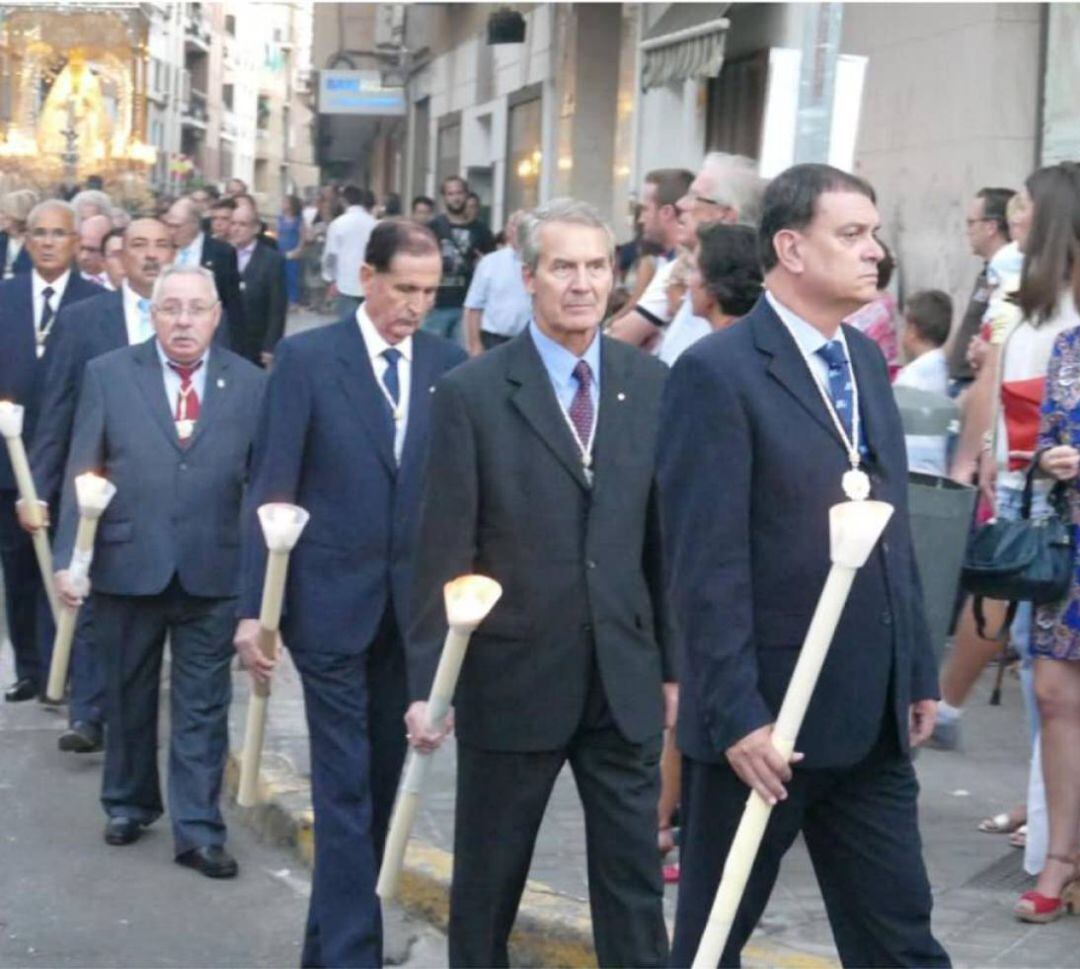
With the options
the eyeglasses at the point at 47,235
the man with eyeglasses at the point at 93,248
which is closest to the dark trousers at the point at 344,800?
the eyeglasses at the point at 47,235

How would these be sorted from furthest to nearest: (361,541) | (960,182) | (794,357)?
(960,182)
(361,541)
(794,357)

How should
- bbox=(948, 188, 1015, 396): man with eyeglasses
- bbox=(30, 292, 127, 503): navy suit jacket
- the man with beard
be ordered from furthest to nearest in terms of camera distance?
the man with beard → bbox=(948, 188, 1015, 396): man with eyeglasses → bbox=(30, 292, 127, 503): navy suit jacket

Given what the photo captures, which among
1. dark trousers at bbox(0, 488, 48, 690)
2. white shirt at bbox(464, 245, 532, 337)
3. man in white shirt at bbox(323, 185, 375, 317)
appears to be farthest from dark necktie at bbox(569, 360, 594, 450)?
man in white shirt at bbox(323, 185, 375, 317)

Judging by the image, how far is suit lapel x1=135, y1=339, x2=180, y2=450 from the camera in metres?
7.30

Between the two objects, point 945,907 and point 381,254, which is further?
point 945,907

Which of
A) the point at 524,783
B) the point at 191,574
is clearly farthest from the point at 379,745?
the point at 191,574

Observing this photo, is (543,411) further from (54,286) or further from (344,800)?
(54,286)

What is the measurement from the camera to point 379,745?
19.2 ft

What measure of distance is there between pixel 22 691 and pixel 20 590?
0.43 m

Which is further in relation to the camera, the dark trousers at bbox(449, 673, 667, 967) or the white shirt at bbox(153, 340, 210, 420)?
the white shirt at bbox(153, 340, 210, 420)

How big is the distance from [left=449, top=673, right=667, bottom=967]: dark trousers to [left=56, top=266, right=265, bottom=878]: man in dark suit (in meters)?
2.38

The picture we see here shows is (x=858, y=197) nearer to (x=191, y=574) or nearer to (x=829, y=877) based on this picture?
(x=829, y=877)

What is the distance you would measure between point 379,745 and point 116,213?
7.96m

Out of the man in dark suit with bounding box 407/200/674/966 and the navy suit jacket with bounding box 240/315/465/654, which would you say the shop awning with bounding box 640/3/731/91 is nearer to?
the navy suit jacket with bounding box 240/315/465/654
